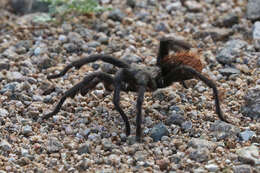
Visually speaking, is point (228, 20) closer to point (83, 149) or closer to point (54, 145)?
point (83, 149)

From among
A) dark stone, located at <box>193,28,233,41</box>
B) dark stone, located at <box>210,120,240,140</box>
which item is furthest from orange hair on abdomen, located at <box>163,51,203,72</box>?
dark stone, located at <box>193,28,233,41</box>

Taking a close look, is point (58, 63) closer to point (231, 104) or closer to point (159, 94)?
point (159, 94)

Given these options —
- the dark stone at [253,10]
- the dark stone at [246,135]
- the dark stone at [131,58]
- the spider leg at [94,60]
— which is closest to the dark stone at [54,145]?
the spider leg at [94,60]

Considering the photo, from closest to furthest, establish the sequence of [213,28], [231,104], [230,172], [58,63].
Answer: [230,172]
[231,104]
[58,63]
[213,28]

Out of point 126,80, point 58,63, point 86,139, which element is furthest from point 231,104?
point 58,63

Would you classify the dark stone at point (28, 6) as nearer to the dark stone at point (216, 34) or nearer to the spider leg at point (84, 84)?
the dark stone at point (216, 34)

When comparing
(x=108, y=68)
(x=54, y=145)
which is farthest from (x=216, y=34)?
(x=54, y=145)
